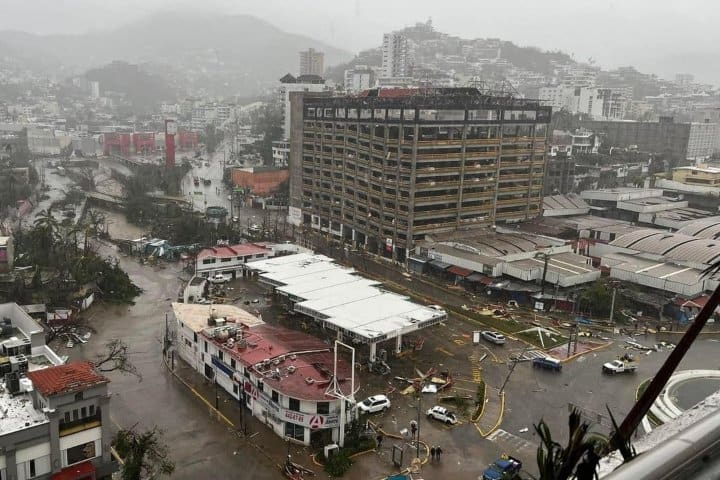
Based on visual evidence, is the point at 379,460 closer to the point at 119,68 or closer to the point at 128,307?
the point at 128,307

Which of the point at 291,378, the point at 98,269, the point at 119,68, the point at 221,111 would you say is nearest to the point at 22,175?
the point at 98,269

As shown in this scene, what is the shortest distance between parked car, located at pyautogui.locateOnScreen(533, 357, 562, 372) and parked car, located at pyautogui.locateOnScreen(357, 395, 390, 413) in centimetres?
396

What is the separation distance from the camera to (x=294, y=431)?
10.7 m

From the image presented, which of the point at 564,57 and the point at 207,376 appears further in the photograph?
the point at 564,57

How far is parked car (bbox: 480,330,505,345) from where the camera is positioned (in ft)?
49.5

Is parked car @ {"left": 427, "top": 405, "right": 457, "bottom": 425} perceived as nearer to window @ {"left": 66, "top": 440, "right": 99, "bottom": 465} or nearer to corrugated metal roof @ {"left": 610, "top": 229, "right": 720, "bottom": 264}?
window @ {"left": 66, "top": 440, "right": 99, "bottom": 465}

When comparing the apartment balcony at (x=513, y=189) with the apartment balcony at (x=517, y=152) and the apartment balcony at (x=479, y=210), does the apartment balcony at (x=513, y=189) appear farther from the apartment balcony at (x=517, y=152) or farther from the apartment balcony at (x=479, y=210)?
the apartment balcony at (x=517, y=152)

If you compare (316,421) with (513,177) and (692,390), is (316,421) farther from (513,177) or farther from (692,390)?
(513,177)

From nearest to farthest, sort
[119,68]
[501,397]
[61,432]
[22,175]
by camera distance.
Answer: [61,432] → [501,397] → [22,175] → [119,68]

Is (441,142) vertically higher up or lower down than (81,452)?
higher up

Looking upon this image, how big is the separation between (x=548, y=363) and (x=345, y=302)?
4823 millimetres

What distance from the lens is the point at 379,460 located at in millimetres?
10055

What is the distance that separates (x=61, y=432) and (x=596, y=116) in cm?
6813

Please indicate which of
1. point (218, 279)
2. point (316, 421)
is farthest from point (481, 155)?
point (316, 421)
